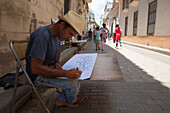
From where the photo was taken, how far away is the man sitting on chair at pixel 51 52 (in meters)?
1.48

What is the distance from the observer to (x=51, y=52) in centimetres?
181

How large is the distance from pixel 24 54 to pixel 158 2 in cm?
864

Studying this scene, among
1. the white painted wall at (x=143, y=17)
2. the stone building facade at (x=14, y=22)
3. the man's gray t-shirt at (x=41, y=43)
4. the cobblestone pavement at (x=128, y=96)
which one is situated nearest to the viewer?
the man's gray t-shirt at (x=41, y=43)

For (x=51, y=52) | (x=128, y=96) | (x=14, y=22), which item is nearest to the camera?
(x=51, y=52)

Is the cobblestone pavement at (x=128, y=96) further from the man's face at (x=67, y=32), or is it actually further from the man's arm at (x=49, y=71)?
the man's face at (x=67, y=32)

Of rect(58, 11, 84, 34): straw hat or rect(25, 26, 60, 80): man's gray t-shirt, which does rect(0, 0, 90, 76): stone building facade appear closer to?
rect(25, 26, 60, 80): man's gray t-shirt

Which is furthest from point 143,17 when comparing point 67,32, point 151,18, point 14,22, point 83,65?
point 67,32

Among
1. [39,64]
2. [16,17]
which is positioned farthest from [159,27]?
[39,64]

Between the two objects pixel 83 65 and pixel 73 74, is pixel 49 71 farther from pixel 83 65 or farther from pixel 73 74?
pixel 83 65

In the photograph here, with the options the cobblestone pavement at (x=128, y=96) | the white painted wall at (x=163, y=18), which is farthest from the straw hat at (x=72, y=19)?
the white painted wall at (x=163, y=18)

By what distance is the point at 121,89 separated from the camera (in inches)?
120

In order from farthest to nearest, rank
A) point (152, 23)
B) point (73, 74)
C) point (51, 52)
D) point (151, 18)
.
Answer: point (151, 18)
point (152, 23)
point (51, 52)
point (73, 74)

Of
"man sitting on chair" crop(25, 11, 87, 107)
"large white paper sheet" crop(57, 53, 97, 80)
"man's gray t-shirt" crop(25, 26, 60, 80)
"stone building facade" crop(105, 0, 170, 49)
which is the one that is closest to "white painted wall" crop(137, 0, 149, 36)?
"stone building facade" crop(105, 0, 170, 49)

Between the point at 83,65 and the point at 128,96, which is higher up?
the point at 83,65
